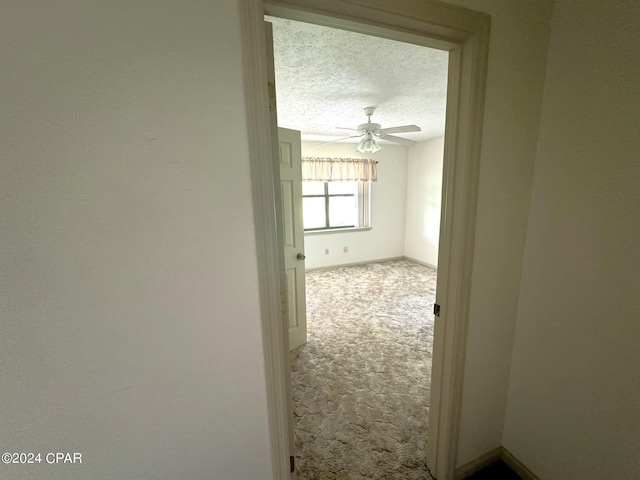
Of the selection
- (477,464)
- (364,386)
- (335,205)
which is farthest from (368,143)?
(477,464)

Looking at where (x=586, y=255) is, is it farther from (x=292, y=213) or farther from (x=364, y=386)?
(x=292, y=213)

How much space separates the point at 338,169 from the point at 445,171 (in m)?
3.48

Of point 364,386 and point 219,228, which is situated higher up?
point 219,228

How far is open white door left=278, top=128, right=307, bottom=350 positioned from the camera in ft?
6.55

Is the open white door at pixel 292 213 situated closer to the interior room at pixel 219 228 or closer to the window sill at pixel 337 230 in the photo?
the interior room at pixel 219 228

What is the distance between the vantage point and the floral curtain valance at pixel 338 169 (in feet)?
14.0

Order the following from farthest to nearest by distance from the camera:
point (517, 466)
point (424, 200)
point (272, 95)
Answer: point (424, 200), point (517, 466), point (272, 95)

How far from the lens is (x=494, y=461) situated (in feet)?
4.39

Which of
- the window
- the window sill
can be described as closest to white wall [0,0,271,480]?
the window sill

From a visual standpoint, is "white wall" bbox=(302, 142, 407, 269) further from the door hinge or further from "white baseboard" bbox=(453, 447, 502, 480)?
the door hinge

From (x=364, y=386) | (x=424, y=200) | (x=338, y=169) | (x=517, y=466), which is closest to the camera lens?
(x=517, y=466)

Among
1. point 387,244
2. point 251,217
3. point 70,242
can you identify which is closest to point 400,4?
point 251,217

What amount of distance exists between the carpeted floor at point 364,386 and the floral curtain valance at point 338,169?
82.4 inches

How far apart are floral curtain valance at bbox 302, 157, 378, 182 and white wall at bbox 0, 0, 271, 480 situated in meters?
3.63
